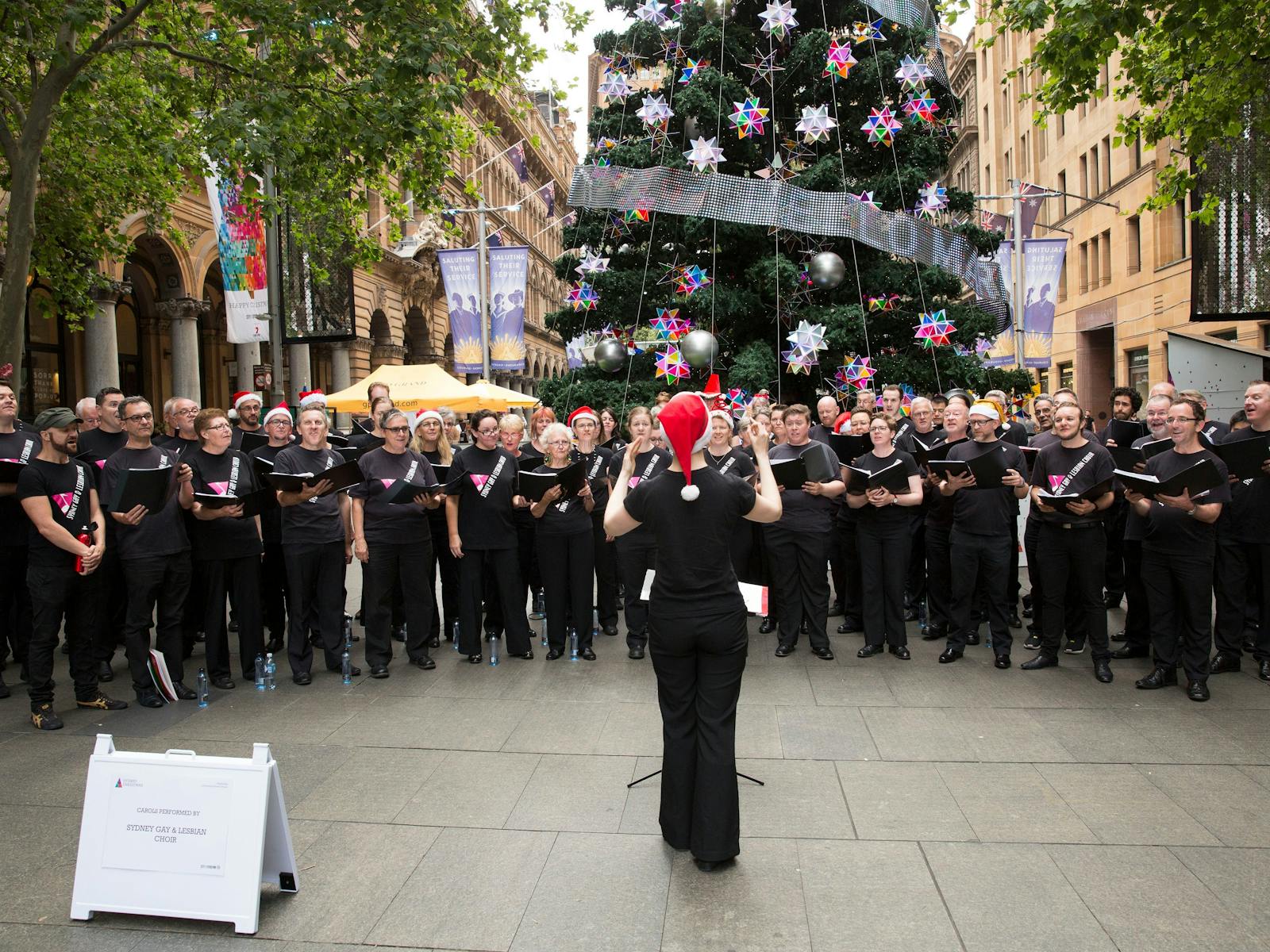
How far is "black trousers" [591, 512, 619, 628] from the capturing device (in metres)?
9.77

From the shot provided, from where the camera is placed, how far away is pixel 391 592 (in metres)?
8.16

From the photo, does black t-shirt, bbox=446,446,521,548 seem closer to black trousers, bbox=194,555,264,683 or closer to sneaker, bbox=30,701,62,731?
black trousers, bbox=194,555,264,683

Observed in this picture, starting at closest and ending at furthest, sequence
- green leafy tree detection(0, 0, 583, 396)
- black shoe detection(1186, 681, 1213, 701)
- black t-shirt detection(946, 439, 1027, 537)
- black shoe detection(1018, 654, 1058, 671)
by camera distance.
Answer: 1. black shoe detection(1186, 681, 1213, 701)
2. black shoe detection(1018, 654, 1058, 671)
3. black t-shirt detection(946, 439, 1027, 537)
4. green leafy tree detection(0, 0, 583, 396)

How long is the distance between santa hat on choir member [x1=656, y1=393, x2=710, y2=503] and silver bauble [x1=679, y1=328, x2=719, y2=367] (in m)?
10.6

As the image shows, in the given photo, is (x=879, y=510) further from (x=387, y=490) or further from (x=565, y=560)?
(x=387, y=490)

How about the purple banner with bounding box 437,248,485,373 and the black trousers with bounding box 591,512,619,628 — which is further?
the purple banner with bounding box 437,248,485,373

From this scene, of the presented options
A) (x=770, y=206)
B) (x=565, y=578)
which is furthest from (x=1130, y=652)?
(x=770, y=206)

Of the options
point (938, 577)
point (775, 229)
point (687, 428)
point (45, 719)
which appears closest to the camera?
point (687, 428)

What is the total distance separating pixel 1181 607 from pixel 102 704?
7726 mm

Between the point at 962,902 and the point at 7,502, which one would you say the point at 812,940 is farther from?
the point at 7,502

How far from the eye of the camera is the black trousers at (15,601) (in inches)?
293

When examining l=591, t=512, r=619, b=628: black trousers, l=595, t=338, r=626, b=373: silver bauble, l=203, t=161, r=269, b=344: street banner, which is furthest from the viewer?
l=595, t=338, r=626, b=373: silver bauble

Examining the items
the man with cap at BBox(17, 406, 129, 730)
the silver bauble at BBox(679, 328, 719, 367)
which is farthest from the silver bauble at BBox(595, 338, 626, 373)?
the man with cap at BBox(17, 406, 129, 730)

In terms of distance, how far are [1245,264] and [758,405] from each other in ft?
23.9
